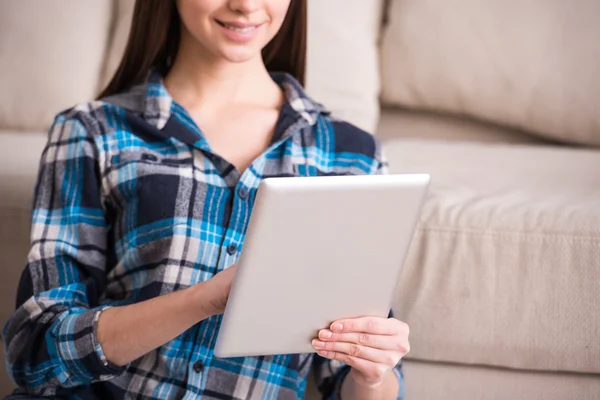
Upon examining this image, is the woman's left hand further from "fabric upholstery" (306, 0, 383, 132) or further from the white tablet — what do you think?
"fabric upholstery" (306, 0, 383, 132)

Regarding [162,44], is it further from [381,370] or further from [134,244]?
[381,370]

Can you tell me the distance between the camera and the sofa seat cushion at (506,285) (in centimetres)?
116

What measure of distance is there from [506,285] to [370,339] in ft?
1.13

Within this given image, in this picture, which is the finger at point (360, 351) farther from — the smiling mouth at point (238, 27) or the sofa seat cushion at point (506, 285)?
the smiling mouth at point (238, 27)

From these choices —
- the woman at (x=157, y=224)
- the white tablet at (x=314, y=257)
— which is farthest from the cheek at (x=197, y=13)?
the white tablet at (x=314, y=257)

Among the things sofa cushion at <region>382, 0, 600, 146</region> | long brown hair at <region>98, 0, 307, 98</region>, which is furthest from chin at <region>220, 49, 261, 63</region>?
sofa cushion at <region>382, 0, 600, 146</region>

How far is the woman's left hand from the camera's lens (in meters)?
0.88

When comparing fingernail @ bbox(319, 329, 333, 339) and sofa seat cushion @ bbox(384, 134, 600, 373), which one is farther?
sofa seat cushion @ bbox(384, 134, 600, 373)

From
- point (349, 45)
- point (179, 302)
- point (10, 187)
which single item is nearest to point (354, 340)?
point (179, 302)

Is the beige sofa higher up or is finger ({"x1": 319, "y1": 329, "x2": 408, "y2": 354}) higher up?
the beige sofa

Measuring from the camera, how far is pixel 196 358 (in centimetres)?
103

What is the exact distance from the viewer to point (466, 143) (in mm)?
1712

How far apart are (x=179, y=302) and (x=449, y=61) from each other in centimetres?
98

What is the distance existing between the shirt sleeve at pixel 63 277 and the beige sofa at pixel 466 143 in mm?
283
